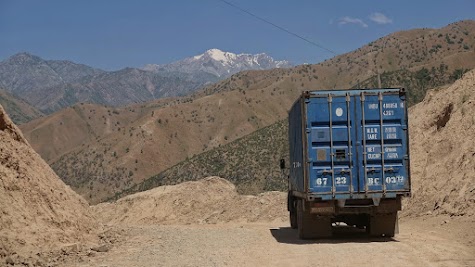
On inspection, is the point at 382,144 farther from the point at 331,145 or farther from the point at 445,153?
the point at 445,153

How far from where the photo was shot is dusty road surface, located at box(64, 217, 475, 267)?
11.9m

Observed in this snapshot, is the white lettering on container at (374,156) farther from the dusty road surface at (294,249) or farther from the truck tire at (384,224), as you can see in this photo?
the dusty road surface at (294,249)

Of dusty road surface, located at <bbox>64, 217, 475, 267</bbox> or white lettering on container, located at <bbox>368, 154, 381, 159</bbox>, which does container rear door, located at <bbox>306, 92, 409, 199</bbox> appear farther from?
dusty road surface, located at <bbox>64, 217, 475, 267</bbox>

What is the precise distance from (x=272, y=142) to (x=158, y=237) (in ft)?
149

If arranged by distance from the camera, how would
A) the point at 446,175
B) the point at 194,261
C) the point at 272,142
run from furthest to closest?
the point at 272,142, the point at 446,175, the point at 194,261

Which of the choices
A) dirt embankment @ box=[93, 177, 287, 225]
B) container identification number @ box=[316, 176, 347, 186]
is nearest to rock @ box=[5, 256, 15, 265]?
container identification number @ box=[316, 176, 347, 186]

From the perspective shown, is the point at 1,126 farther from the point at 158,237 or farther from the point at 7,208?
the point at 158,237

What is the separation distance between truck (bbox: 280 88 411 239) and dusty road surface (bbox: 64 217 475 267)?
3.73 feet

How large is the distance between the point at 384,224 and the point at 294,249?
3.22 m

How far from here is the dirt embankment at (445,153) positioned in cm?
1895

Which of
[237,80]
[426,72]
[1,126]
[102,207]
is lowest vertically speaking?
[102,207]

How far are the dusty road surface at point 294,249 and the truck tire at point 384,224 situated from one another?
368 mm

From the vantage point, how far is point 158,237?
16.9 m

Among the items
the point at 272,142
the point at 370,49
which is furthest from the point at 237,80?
the point at 272,142
